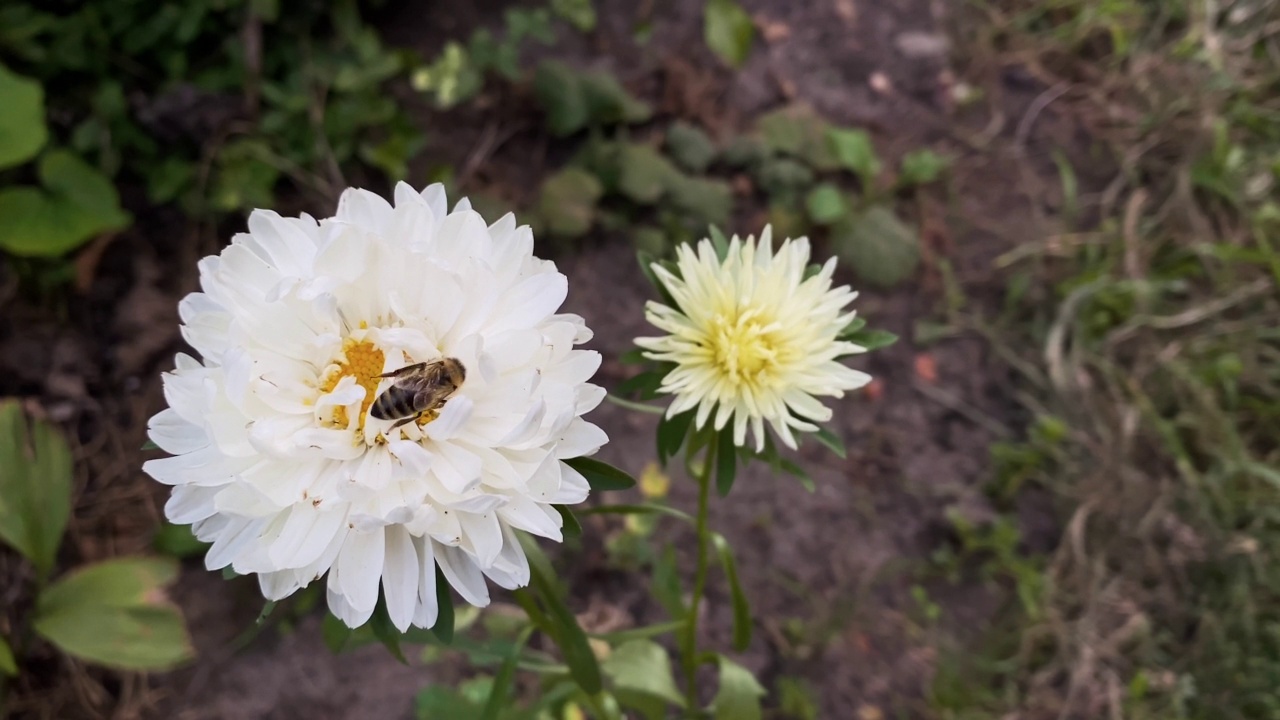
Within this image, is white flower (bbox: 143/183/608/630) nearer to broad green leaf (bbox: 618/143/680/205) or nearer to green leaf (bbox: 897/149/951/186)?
broad green leaf (bbox: 618/143/680/205)

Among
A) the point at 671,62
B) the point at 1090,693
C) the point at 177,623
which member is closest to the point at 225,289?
the point at 177,623

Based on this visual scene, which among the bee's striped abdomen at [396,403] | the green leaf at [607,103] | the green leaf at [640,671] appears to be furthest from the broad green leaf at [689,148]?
the bee's striped abdomen at [396,403]

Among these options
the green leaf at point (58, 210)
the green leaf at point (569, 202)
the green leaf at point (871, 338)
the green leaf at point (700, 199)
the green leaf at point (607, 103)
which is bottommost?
the green leaf at point (871, 338)

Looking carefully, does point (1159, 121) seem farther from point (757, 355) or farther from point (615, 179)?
point (757, 355)

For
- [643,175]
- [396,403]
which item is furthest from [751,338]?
[643,175]

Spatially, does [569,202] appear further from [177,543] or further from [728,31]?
[177,543]

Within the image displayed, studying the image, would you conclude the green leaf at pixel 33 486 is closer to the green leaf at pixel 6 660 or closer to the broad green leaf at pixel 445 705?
the green leaf at pixel 6 660
